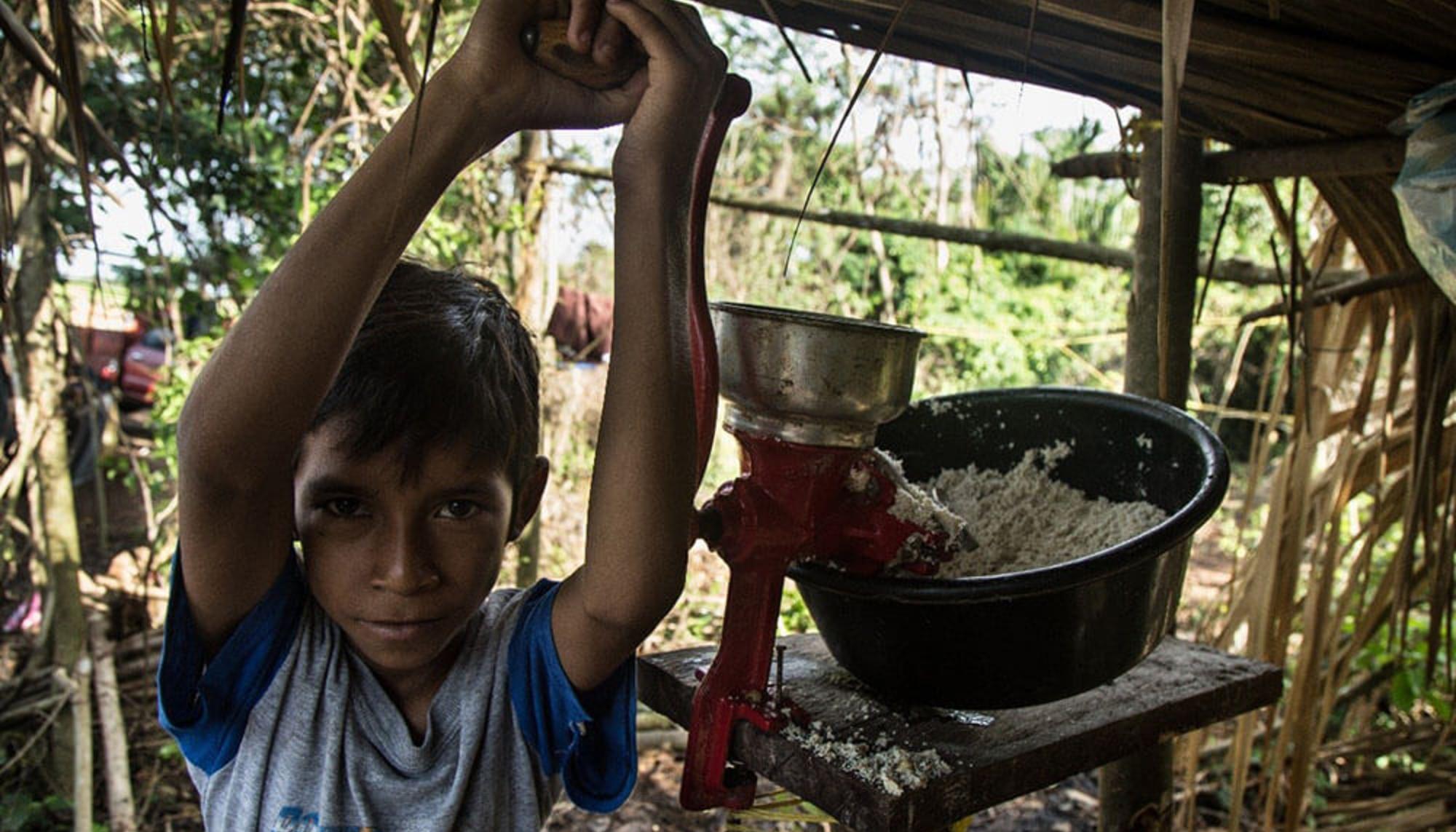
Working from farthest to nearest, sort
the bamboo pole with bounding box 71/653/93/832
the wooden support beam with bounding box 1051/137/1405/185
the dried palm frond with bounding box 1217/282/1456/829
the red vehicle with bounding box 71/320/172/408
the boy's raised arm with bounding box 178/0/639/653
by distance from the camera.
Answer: the red vehicle with bounding box 71/320/172/408 → the bamboo pole with bounding box 71/653/93/832 → the dried palm frond with bounding box 1217/282/1456/829 → the wooden support beam with bounding box 1051/137/1405/185 → the boy's raised arm with bounding box 178/0/639/653

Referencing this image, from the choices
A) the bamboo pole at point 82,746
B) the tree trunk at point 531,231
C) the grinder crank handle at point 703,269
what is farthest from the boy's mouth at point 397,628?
the bamboo pole at point 82,746

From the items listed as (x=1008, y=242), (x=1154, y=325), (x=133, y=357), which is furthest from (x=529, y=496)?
(x=133, y=357)

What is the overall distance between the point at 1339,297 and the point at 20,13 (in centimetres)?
219

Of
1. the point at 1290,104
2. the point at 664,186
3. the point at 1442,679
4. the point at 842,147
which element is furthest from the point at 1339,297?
the point at 842,147

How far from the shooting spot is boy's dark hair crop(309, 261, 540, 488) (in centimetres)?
98

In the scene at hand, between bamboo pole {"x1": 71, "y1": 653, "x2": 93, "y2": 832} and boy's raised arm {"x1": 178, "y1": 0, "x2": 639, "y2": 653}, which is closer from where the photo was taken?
boy's raised arm {"x1": 178, "y1": 0, "x2": 639, "y2": 653}

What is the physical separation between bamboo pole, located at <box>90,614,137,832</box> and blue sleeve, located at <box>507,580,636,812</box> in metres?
1.91

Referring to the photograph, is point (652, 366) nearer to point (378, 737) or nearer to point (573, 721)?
point (573, 721)

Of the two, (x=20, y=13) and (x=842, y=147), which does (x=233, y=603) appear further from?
(x=842, y=147)

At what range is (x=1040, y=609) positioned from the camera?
99 cm

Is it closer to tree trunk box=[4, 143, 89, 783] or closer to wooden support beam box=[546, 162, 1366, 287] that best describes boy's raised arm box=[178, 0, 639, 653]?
wooden support beam box=[546, 162, 1366, 287]

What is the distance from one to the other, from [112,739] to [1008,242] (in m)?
2.44

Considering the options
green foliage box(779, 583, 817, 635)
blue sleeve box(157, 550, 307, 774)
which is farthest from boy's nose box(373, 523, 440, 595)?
green foliage box(779, 583, 817, 635)

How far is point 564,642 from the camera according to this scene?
1019 millimetres
